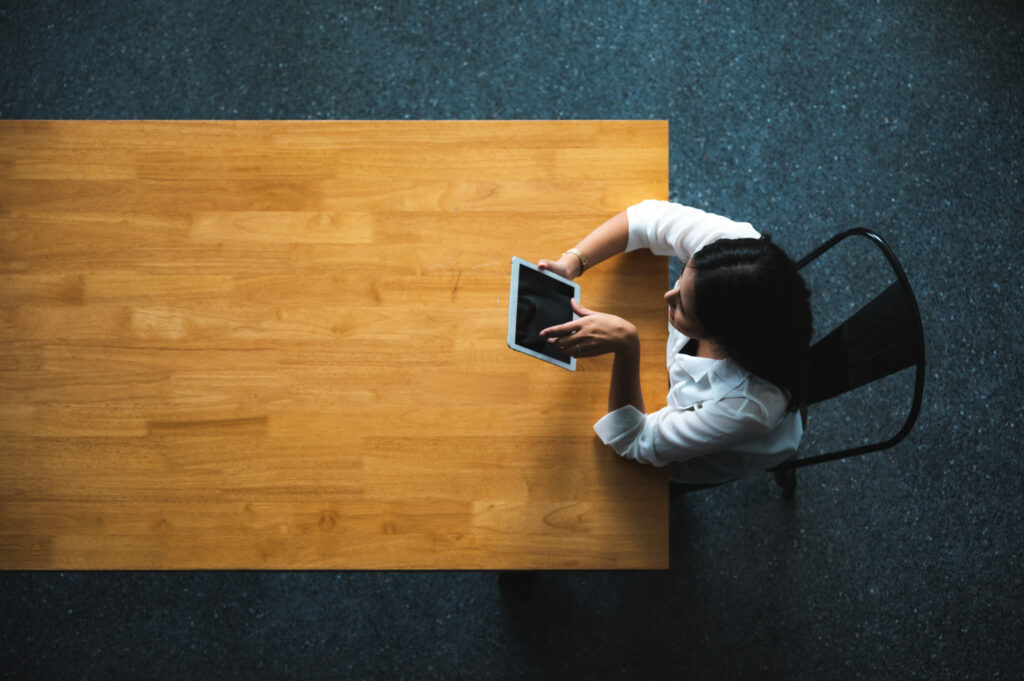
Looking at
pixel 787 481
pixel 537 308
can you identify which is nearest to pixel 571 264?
pixel 537 308

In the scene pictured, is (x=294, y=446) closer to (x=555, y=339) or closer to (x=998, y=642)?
(x=555, y=339)

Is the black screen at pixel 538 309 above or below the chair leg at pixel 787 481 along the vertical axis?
above

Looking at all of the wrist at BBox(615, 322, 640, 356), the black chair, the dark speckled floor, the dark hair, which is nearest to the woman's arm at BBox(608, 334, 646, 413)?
the wrist at BBox(615, 322, 640, 356)

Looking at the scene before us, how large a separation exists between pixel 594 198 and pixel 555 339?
29 centimetres

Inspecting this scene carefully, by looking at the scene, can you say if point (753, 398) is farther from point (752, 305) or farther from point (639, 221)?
point (639, 221)

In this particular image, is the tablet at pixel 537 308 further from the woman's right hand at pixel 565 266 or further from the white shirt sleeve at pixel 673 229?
the white shirt sleeve at pixel 673 229

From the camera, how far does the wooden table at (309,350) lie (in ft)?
3.61

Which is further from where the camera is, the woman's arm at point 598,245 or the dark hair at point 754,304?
the woman's arm at point 598,245

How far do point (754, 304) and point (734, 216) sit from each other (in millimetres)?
1059

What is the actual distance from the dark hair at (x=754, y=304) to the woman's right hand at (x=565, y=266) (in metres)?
0.21

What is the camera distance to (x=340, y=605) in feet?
Result: 5.74

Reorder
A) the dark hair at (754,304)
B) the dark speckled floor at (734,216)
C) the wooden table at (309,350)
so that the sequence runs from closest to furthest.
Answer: the dark hair at (754,304) → the wooden table at (309,350) → the dark speckled floor at (734,216)

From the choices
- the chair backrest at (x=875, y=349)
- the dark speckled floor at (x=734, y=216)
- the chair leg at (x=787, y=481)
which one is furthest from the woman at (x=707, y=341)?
the dark speckled floor at (x=734, y=216)

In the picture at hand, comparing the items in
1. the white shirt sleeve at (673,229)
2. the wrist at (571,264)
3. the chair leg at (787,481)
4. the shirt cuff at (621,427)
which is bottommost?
the chair leg at (787,481)
